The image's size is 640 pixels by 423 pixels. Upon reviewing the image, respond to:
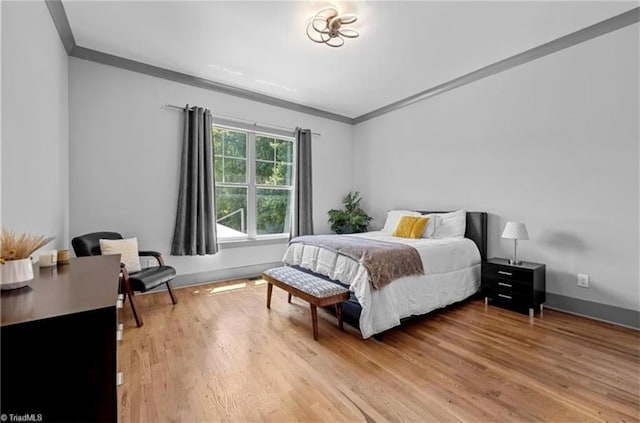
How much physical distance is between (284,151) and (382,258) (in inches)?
114

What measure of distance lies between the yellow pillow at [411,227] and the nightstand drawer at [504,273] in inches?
31.7

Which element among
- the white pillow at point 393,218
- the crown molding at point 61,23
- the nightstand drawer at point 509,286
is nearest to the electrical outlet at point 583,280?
the nightstand drawer at point 509,286

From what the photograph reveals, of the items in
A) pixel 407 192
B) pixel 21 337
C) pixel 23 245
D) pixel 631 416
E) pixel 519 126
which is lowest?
pixel 631 416

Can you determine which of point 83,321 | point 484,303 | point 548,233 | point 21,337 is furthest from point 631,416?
point 21,337

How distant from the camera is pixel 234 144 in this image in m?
4.23

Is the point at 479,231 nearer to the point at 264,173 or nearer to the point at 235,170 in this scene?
the point at 264,173

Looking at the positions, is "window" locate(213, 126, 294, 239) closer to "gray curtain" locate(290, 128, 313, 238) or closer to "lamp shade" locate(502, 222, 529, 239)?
"gray curtain" locate(290, 128, 313, 238)

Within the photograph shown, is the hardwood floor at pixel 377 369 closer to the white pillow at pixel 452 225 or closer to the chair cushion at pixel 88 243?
the chair cushion at pixel 88 243

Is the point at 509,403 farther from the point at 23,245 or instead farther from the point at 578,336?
the point at 23,245

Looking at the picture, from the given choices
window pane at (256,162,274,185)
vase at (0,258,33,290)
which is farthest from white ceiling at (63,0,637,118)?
vase at (0,258,33,290)

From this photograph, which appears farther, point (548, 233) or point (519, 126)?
point (519, 126)

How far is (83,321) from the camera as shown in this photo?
877 mm

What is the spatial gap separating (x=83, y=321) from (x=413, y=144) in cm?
442

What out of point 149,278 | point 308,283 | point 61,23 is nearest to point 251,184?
point 149,278
